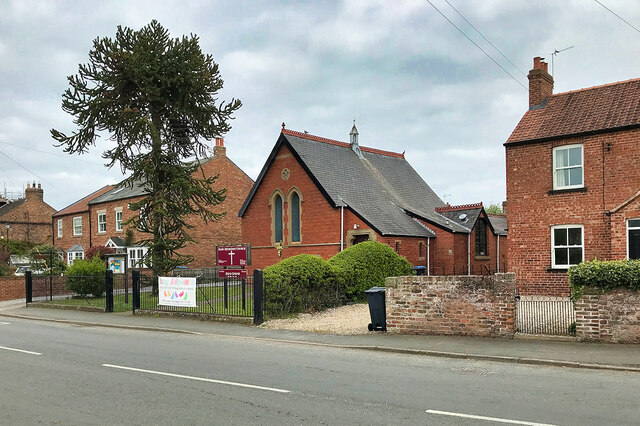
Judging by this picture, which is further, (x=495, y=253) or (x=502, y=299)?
(x=495, y=253)

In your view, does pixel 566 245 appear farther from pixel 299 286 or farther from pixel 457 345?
pixel 457 345

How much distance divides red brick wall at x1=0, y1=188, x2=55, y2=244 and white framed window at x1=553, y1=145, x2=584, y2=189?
5295 cm

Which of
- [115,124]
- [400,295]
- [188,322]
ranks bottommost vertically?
[188,322]

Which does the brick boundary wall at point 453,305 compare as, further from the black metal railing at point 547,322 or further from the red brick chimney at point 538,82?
the red brick chimney at point 538,82

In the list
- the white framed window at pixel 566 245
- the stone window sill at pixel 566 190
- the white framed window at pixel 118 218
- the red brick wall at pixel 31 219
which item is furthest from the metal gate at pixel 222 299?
the red brick wall at pixel 31 219

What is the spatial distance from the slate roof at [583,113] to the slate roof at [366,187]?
881 cm

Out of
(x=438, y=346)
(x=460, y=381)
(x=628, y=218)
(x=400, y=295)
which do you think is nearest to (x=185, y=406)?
(x=460, y=381)

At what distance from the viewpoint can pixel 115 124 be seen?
24.2m

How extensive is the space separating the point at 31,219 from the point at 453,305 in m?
58.8

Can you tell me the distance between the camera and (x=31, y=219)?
59688 millimetres

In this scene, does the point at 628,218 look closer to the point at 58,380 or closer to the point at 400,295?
the point at 400,295

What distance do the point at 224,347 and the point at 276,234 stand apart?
19497 mm

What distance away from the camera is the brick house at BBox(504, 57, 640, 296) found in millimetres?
19438

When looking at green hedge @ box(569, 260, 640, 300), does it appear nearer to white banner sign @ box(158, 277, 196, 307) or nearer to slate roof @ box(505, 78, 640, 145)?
slate roof @ box(505, 78, 640, 145)
